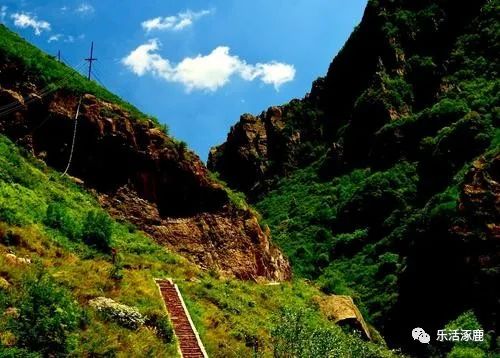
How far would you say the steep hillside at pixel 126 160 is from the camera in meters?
41.3

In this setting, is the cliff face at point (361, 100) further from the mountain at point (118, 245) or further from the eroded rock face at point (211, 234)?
the mountain at point (118, 245)

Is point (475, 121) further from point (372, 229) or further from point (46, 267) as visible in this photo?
point (46, 267)

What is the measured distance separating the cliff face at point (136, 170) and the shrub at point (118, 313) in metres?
19.1

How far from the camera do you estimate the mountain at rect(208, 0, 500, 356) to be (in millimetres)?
51688

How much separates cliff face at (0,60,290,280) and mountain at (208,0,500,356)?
1263cm

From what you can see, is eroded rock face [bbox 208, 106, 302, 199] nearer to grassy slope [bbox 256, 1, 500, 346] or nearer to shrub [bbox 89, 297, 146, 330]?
grassy slope [bbox 256, 1, 500, 346]

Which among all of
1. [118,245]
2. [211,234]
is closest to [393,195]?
[211,234]

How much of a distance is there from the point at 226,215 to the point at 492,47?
68.4 metres

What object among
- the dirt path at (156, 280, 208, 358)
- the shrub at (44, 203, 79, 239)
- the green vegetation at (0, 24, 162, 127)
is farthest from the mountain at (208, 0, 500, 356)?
the shrub at (44, 203, 79, 239)

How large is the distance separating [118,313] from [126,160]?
23.0 meters

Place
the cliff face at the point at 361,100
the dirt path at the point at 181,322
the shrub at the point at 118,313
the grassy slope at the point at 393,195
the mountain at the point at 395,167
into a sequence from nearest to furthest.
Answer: the shrub at the point at 118,313, the dirt path at the point at 181,322, the mountain at the point at 395,167, the grassy slope at the point at 393,195, the cliff face at the point at 361,100

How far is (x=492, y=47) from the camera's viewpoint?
94812 millimetres

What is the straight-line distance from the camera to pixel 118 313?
2103cm

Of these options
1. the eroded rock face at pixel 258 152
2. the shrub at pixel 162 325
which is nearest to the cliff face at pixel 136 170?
the shrub at pixel 162 325
